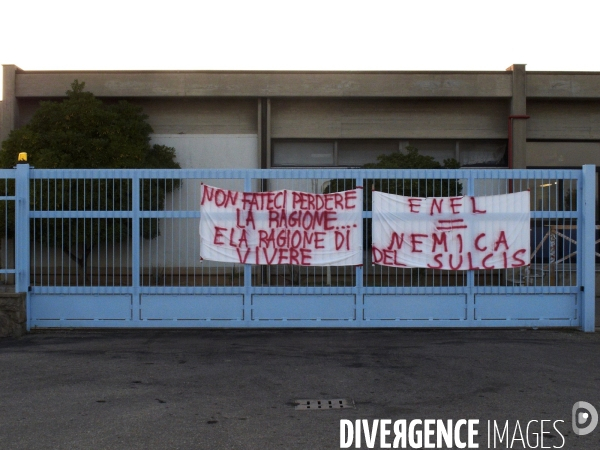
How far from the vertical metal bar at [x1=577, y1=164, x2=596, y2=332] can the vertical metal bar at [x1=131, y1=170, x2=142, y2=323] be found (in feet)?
21.6

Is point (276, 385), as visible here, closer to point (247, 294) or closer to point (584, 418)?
point (584, 418)

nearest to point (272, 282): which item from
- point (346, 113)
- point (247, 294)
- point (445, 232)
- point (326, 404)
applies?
point (247, 294)

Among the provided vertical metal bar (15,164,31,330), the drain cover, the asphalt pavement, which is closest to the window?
vertical metal bar (15,164,31,330)

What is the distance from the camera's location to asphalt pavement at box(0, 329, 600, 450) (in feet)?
17.2

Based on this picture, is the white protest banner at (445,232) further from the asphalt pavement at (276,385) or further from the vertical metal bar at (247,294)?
the vertical metal bar at (247,294)

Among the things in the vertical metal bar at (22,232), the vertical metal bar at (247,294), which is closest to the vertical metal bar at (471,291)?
the vertical metal bar at (247,294)

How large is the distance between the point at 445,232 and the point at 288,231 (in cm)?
233

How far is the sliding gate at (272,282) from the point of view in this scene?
1008 cm

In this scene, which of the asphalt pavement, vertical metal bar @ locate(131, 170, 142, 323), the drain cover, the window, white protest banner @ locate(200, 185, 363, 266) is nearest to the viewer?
the asphalt pavement

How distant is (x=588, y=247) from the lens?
402 inches

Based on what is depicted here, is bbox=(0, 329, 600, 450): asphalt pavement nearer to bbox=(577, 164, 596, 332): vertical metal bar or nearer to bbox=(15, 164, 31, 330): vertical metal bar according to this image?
bbox=(577, 164, 596, 332): vertical metal bar

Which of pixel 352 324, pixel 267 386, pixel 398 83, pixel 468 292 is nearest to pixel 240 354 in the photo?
pixel 267 386

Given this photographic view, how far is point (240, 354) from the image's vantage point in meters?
8.32

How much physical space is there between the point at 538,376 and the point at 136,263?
578 cm
